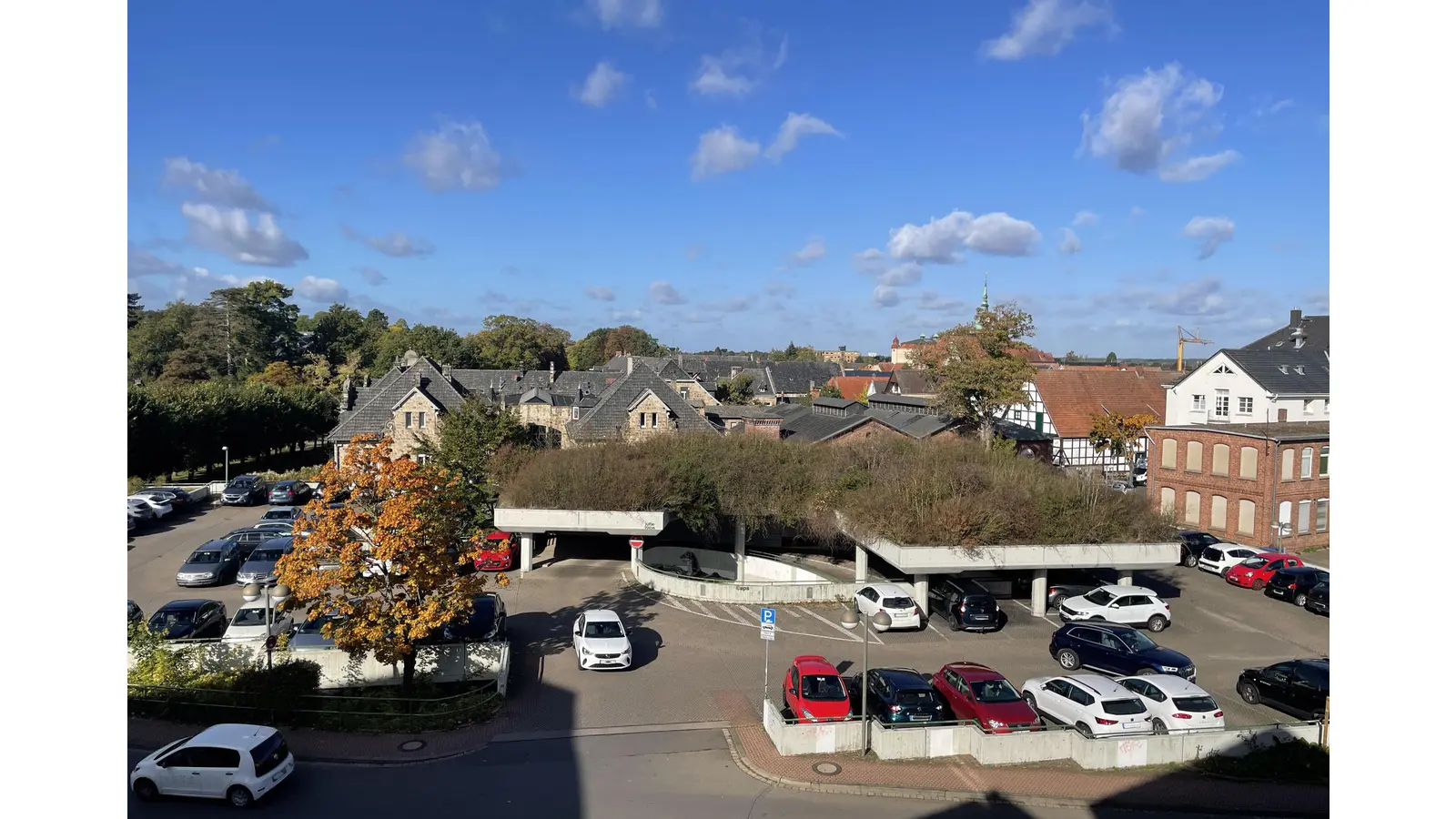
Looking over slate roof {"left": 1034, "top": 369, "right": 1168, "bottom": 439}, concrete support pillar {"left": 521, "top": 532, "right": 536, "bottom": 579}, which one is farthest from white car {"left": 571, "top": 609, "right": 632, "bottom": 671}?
slate roof {"left": 1034, "top": 369, "right": 1168, "bottom": 439}

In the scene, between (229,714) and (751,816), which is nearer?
(751,816)

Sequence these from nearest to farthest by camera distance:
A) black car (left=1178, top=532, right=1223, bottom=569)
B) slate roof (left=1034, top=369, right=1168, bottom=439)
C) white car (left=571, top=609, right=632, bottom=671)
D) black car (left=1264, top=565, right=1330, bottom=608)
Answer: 1. white car (left=571, top=609, right=632, bottom=671)
2. black car (left=1264, top=565, right=1330, bottom=608)
3. black car (left=1178, top=532, right=1223, bottom=569)
4. slate roof (left=1034, top=369, right=1168, bottom=439)

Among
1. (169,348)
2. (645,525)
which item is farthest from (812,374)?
(645,525)

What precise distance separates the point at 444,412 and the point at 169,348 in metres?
53.7

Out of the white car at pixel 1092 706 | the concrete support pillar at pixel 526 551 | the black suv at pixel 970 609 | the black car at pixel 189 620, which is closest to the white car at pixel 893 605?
the black suv at pixel 970 609

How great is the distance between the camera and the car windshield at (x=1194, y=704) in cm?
1611

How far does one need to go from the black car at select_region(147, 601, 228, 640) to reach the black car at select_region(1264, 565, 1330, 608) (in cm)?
3247

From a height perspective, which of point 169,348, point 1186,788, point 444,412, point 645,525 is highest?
point 169,348

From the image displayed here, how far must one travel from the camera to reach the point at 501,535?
32.1 m

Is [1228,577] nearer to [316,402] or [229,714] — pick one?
[229,714]

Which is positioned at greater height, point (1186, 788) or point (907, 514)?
point (907, 514)

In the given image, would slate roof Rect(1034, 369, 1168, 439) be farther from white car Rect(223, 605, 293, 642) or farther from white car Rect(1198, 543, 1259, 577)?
white car Rect(223, 605, 293, 642)

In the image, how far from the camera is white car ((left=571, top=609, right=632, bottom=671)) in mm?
19703

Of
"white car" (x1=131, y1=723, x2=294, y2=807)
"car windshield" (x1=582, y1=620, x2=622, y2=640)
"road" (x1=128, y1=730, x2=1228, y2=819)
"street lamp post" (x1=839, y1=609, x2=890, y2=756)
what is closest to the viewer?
"white car" (x1=131, y1=723, x2=294, y2=807)
